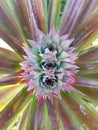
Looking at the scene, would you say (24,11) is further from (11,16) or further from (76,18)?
(76,18)

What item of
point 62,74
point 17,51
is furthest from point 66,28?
point 62,74

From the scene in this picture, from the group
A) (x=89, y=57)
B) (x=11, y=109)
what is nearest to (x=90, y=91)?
(x=89, y=57)

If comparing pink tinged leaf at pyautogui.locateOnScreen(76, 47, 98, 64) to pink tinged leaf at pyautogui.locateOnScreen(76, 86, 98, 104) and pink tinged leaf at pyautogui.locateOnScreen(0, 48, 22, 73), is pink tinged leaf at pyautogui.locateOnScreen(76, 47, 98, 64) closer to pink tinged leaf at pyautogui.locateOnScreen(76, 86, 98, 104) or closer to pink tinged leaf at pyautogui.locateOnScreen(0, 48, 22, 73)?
pink tinged leaf at pyautogui.locateOnScreen(76, 86, 98, 104)

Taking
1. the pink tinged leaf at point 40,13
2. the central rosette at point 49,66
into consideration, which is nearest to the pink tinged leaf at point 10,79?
the central rosette at point 49,66

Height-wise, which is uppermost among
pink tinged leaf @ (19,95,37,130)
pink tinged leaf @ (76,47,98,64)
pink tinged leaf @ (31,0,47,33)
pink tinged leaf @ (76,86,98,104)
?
pink tinged leaf @ (31,0,47,33)

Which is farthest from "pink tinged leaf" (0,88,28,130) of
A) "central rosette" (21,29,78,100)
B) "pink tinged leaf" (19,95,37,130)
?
"central rosette" (21,29,78,100)

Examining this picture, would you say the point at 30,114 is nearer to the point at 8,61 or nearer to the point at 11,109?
the point at 11,109
